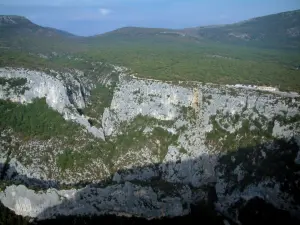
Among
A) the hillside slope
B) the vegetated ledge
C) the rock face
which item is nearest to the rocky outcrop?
the rock face

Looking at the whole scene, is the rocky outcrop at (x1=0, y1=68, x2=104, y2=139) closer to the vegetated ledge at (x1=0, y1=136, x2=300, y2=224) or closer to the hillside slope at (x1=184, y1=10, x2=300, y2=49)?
the vegetated ledge at (x1=0, y1=136, x2=300, y2=224)

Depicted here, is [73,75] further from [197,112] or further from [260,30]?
[260,30]

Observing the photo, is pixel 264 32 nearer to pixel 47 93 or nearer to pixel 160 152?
pixel 160 152

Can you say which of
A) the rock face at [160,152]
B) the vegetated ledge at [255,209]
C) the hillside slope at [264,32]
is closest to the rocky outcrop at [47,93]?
the rock face at [160,152]

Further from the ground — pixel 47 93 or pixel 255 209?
pixel 47 93

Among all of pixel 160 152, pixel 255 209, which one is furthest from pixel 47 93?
pixel 255 209

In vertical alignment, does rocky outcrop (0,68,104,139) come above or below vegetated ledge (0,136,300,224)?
above

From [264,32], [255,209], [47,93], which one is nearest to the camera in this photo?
[255,209]

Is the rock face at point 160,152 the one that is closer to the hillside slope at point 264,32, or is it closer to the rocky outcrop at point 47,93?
the rocky outcrop at point 47,93

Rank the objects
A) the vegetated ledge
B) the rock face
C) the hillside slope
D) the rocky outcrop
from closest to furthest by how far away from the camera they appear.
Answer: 1. the vegetated ledge
2. the rock face
3. the rocky outcrop
4. the hillside slope
